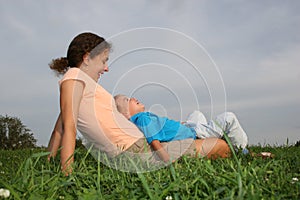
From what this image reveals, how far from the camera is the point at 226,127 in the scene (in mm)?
5148

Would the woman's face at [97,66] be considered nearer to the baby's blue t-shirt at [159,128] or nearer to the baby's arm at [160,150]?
the baby's blue t-shirt at [159,128]

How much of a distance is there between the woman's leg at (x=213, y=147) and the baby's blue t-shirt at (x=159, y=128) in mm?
179

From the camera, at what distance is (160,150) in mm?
4441

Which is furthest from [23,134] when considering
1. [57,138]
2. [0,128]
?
[57,138]

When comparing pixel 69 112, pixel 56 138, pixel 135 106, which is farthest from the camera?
pixel 56 138

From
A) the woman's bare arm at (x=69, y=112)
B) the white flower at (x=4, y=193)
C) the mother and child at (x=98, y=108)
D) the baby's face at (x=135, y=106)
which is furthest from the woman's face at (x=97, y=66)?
the white flower at (x=4, y=193)

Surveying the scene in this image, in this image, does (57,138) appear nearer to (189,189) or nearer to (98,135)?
(98,135)

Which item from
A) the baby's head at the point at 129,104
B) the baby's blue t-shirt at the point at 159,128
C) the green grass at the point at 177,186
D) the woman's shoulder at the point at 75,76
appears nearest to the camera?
the green grass at the point at 177,186

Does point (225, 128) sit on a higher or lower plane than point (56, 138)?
higher

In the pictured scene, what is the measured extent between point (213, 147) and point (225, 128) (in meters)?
0.43

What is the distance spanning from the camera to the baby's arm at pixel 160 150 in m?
4.40

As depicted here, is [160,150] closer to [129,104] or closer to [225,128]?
[129,104]

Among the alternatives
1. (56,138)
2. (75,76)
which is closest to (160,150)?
(75,76)

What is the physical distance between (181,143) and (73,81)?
59.4 inches
